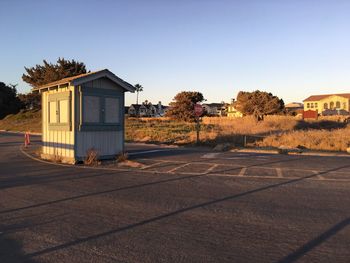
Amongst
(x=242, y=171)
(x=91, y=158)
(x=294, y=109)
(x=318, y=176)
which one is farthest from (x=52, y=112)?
(x=294, y=109)

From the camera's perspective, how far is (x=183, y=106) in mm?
77875

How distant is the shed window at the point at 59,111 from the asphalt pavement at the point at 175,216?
115 inches

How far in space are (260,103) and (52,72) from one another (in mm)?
47128

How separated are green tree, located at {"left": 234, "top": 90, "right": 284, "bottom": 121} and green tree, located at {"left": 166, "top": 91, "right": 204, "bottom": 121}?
12.5 meters

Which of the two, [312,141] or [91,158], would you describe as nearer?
[91,158]

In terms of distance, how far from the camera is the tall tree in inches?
2264

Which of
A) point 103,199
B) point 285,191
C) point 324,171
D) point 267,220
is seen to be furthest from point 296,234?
point 324,171

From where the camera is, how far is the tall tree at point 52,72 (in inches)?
2264

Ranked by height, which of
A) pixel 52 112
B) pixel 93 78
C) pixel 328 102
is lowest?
pixel 52 112

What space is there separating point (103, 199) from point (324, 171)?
24.7 feet

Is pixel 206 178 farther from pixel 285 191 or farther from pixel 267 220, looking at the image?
pixel 267 220

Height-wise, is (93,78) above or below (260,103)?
below

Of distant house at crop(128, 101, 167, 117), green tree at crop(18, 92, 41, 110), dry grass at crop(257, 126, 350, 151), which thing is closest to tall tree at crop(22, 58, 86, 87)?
green tree at crop(18, 92, 41, 110)

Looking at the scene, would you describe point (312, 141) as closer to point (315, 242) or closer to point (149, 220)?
point (149, 220)
